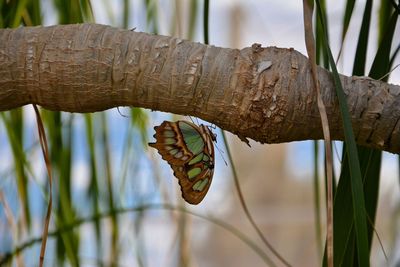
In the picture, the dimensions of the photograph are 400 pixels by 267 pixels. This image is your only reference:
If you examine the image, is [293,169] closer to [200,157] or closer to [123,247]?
[123,247]

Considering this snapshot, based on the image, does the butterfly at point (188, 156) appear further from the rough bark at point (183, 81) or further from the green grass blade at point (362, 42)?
the green grass blade at point (362, 42)

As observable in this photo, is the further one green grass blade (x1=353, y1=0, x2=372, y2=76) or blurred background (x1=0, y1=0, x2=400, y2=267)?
blurred background (x1=0, y1=0, x2=400, y2=267)

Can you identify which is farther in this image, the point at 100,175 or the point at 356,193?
the point at 100,175

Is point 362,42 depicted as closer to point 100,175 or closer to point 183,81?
point 183,81

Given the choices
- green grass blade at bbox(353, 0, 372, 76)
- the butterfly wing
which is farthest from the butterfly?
green grass blade at bbox(353, 0, 372, 76)

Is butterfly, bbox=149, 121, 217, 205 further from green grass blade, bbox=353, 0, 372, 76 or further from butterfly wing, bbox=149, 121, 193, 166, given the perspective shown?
green grass blade, bbox=353, 0, 372, 76

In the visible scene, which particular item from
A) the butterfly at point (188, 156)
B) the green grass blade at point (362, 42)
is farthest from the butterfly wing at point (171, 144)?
the green grass blade at point (362, 42)

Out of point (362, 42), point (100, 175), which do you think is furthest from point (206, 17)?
point (100, 175)
